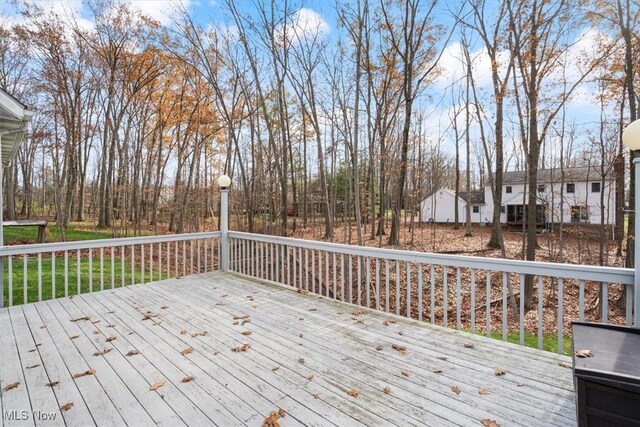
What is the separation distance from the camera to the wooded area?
7816 mm

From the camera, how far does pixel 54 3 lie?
30.6 feet

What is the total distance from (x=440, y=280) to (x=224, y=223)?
20.6 ft

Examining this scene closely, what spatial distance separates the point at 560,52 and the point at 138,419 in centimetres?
1022

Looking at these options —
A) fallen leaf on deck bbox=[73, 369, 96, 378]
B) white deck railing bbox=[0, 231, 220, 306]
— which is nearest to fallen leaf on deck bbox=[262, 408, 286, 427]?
fallen leaf on deck bbox=[73, 369, 96, 378]

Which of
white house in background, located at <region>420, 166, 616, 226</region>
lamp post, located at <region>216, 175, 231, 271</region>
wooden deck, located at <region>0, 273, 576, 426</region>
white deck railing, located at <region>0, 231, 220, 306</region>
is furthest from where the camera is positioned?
white house in background, located at <region>420, 166, 616, 226</region>

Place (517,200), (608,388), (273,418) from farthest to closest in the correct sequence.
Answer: (517,200), (273,418), (608,388)

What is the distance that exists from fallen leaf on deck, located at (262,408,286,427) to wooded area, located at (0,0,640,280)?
6244 millimetres

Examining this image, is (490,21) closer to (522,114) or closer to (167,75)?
(522,114)

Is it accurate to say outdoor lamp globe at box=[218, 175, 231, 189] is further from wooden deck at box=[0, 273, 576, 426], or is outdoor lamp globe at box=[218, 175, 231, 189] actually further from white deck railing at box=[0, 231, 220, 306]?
wooden deck at box=[0, 273, 576, 426]

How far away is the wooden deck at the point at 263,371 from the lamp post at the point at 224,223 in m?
2.14

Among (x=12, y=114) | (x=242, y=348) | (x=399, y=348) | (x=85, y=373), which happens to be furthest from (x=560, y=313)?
(x=12, y=114)

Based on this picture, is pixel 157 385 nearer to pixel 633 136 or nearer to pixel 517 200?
pixel 633 136

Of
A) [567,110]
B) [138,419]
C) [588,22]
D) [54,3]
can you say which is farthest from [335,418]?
[54,3]

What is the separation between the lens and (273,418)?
1885 mm
